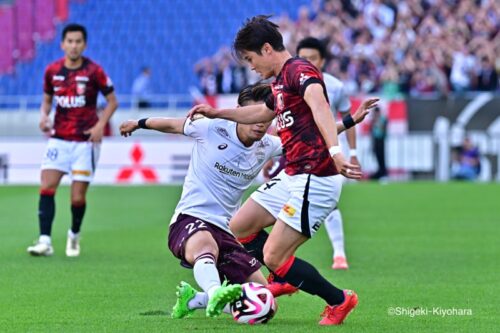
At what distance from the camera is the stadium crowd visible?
91.3 feet

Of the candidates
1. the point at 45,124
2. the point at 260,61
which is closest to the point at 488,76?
the point at 45,124

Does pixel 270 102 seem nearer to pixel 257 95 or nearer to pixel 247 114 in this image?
pixel 247 114

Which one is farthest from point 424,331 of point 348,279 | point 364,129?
point 364,129

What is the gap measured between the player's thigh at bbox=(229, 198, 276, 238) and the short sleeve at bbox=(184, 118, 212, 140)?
2.54 ft

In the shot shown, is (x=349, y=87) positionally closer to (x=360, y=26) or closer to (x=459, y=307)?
(x=360, y=26)

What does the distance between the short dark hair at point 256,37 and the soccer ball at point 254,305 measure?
1566 mm

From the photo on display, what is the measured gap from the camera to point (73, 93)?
1291 centimetres

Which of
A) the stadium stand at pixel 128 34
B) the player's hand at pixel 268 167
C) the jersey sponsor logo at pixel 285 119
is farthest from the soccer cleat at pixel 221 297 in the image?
the stadium stand at pixel 128 34

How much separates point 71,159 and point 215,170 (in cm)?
478

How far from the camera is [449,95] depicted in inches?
1082

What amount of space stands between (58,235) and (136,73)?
60.3ft

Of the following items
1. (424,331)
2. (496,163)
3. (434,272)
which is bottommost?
(496,163)

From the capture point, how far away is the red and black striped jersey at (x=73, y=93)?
12.9 meters

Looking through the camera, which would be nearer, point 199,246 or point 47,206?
point 199,246
